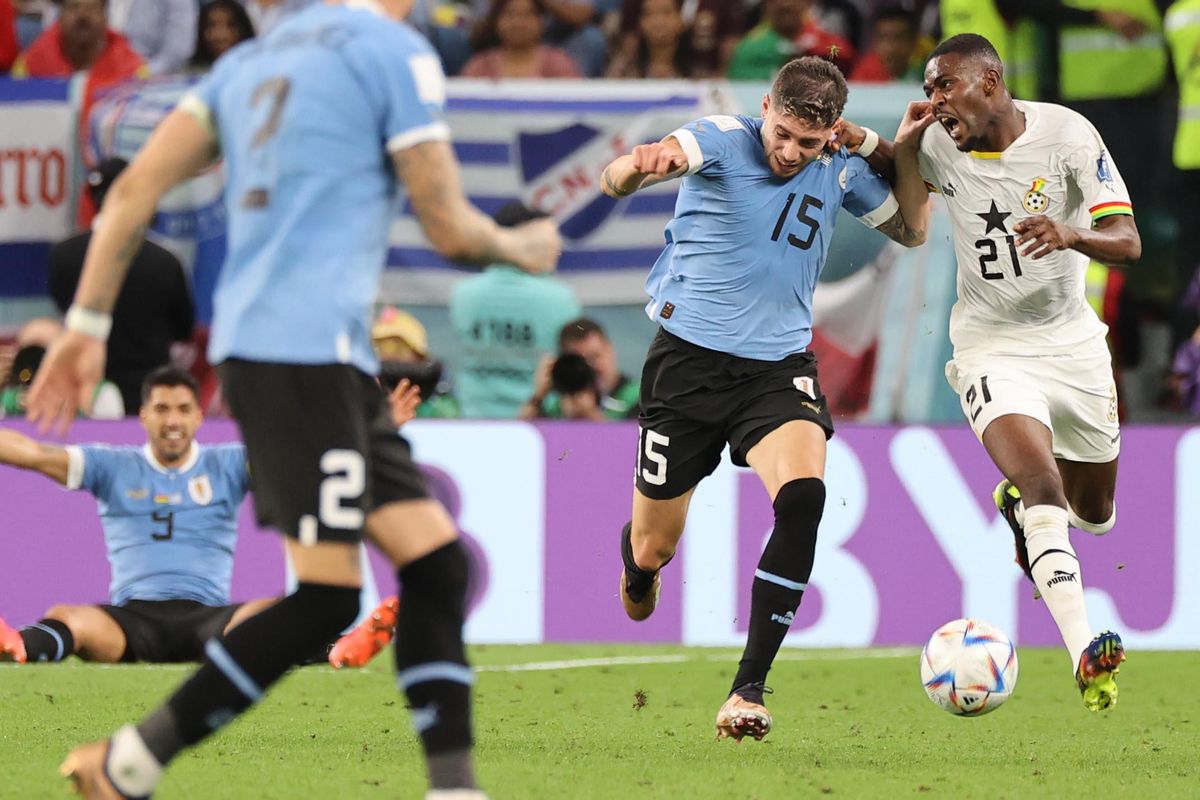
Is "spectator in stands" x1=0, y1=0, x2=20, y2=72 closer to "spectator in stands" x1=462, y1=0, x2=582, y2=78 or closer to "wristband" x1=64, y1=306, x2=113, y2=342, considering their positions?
"spectator in stands" x1=462, y1=0, x2=582, y2=78

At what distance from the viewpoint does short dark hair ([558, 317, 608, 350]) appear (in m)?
10.8

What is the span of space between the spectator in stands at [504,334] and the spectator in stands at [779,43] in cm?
200

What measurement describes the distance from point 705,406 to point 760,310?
0.39 metres

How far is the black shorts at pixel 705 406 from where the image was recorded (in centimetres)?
687

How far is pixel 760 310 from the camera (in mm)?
6961

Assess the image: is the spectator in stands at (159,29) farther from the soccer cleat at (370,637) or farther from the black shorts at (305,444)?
the black shorts at (305,444)

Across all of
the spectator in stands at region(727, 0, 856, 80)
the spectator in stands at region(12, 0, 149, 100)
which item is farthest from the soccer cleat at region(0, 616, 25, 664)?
the spectator in stands at region(727, 0, 856, 80)

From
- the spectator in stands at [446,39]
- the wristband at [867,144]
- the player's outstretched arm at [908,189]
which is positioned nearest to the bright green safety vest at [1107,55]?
the spectator in stands at [446,39]

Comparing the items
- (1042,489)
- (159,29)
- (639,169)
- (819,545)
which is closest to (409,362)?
(819,545)

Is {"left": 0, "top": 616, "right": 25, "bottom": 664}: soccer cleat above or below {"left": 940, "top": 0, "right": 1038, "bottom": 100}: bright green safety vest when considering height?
below

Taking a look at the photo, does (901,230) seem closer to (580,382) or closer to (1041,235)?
(1041,235)

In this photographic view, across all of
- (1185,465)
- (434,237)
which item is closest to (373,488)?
(434,237)

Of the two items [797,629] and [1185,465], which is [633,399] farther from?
[1185,465]

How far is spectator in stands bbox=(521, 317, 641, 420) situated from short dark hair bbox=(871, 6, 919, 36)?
9.84ft
